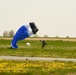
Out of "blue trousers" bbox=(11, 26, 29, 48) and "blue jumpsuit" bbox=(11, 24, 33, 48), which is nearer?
"blue jumpsuit" bbox=(11, 24, 33, 48)

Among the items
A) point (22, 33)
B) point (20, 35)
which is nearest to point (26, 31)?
point (22, 33)

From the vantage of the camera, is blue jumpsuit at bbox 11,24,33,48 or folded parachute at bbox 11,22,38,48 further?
blue jumpsuit at bbox 11,24,33,48

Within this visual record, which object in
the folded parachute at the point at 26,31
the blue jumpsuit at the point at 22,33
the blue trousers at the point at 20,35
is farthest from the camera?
the blue trousers at the point at 20,35

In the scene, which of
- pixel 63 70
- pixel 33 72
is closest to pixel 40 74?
pixel 33 72

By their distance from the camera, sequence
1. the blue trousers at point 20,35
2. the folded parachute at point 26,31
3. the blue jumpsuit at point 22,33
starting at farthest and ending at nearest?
the blue trousers at point 20,35 < the blue jumpsuit at point 22,33 < the folded parachute at point 26,31

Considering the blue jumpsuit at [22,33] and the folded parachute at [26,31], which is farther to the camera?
the blue jumpsuit at [22,33]

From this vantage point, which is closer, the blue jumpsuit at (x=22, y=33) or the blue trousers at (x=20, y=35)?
the blue jumpsuit at (x=22, y=33)

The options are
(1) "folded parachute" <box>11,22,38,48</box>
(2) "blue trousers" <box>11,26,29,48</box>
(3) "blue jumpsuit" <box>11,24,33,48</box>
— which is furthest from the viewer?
(2) "blue trousers" <box>11,26,29,48</box>

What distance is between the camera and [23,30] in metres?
51.2

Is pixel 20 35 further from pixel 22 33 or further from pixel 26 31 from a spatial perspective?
pixel 26 31

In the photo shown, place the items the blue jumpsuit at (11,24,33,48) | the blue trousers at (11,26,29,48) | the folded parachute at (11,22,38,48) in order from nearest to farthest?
the folded parachute at (11,22,38,48), the blue jumpsuit at (11,24,33,48), the blue trousers at (11,26,29,48)

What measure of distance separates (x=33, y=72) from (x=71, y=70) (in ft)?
9.78

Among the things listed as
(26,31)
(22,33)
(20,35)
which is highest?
(26,31)

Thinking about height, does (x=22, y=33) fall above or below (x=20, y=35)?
above
